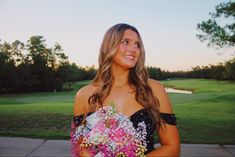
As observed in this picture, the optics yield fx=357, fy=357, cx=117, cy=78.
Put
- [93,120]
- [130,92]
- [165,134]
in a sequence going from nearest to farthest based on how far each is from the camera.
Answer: [93,120] → [165,134] → [130,92]

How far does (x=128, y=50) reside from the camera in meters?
2.68

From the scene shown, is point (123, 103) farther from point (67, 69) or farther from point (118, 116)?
point (67, 69)

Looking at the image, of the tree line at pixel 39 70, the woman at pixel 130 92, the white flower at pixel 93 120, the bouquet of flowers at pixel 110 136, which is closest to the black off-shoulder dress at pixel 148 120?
the woman at pixel 130 92

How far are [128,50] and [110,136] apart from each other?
72cm

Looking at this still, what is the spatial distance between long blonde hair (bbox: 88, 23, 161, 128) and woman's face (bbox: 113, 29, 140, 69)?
0.11 feet

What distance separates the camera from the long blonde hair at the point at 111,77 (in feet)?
8.65

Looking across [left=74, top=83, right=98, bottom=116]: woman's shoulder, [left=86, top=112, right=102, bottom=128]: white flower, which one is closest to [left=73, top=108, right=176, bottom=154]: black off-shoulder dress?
[left=86, top=112, right=102, bottom=128]: white flower

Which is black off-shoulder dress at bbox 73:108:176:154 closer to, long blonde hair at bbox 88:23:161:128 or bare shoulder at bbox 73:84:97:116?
long blonde hair at bbox 88:23:161:128

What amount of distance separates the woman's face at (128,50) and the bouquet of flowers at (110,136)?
0.42m

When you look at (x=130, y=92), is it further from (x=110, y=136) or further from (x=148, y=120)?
(x=110, y=136)

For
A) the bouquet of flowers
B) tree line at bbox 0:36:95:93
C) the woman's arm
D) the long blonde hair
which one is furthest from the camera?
tree line at bbox 0:36:95:93

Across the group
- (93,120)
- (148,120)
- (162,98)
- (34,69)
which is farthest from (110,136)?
(34,69)

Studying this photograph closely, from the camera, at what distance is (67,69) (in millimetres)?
73875

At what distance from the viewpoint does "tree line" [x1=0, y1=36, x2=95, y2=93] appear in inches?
2428
